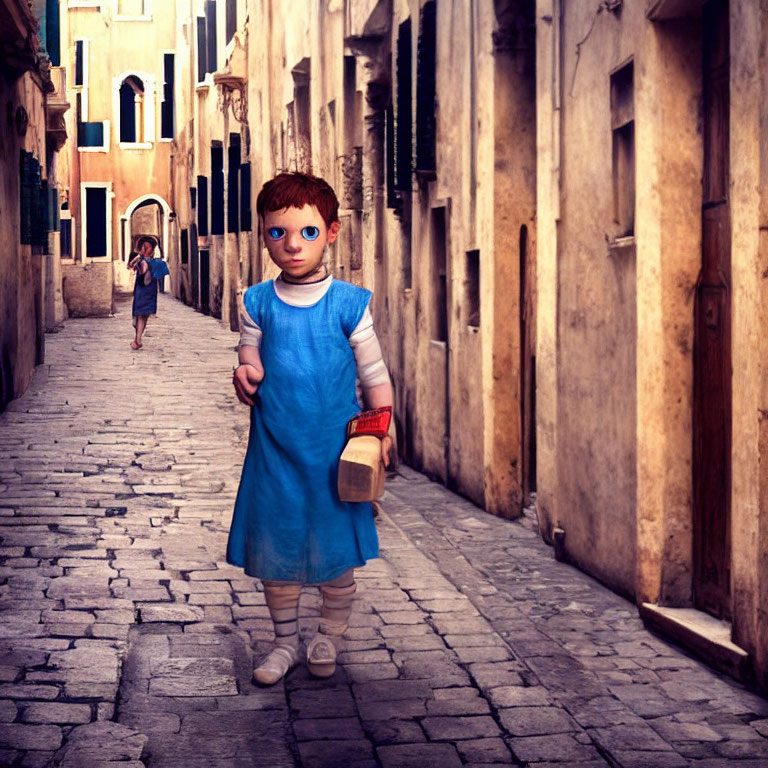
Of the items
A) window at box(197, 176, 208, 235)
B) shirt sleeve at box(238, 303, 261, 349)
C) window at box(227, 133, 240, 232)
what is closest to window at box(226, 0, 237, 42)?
window at box(227, 133, 240, 232)

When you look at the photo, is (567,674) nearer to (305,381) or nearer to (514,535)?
(305,381)

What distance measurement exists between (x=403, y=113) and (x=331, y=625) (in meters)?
6.96

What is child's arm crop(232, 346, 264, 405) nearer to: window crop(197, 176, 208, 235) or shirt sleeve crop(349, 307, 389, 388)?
shirt sleeve crop(349, 307, 389, 388)

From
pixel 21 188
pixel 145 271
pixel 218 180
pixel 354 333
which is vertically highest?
pixel 218 180

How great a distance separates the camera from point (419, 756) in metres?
4.35

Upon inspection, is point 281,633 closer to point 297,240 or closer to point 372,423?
point 372,423

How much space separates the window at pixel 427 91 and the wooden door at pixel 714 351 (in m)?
4.85

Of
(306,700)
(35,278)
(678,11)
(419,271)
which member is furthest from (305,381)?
(35,278)

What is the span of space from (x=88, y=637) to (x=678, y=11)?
365cm

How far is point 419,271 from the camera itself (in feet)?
37.5

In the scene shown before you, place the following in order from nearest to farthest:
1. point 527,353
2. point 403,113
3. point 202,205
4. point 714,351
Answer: point 714,351
point 527,353
point 403,113
point 202,205

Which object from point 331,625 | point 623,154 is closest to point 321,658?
point 331,625

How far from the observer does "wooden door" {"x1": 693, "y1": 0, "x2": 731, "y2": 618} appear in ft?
19.2

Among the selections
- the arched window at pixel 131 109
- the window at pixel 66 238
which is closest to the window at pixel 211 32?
the window at pixel 66 238
